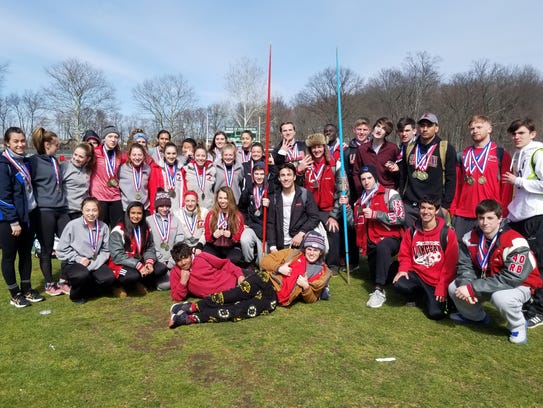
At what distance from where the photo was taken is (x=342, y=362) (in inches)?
136

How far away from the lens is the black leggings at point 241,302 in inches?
170

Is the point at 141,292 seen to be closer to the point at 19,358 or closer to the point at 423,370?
the point at 19,358

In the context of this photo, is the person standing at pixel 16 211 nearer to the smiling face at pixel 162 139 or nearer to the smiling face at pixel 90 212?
the smiling face at pixel 90 212

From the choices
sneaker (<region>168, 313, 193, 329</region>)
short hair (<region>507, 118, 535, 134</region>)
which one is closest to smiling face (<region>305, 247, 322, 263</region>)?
sneaker (<region>168, 313, 193, 329</region>)

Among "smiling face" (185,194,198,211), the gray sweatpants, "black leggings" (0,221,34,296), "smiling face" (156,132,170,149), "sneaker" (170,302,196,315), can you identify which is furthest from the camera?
"smiling face" (156,132,170,149)

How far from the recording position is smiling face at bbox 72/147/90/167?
5.44m

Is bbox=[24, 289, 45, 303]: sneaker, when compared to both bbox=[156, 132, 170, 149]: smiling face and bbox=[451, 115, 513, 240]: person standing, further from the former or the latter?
bbox=[451, 115, 513, 240]: person standing

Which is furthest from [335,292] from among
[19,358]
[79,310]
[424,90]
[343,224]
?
[424,90]

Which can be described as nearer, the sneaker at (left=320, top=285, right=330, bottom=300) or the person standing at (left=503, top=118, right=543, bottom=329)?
the person standing at (left=503, top=118, right=543, bottom=329)

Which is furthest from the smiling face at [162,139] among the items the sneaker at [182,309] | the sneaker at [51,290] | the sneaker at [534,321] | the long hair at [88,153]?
the sneaker at [534,321]

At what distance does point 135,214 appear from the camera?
516 cm

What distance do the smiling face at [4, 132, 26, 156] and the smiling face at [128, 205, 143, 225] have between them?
1513 mm

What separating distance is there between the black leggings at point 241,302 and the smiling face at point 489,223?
2.52 meters

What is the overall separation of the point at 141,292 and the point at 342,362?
316 cm
